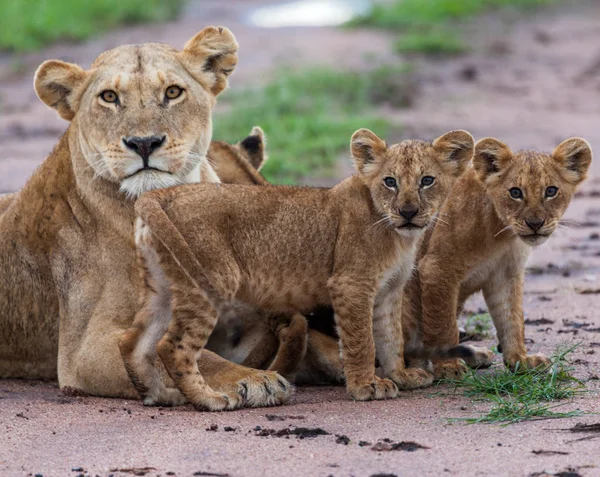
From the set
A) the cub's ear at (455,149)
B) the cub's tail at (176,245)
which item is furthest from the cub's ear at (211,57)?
the cub's ear at (455,149)

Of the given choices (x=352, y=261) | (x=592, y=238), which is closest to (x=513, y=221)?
(x=352, y=261)

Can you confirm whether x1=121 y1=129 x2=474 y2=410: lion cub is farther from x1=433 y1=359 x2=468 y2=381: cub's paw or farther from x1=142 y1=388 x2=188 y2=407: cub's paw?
x1=433 y1=359 x2=468 y2=381: cub's paw

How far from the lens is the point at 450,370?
6.43 meters

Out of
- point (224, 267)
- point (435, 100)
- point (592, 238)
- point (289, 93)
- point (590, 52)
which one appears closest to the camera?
point (224, 267)

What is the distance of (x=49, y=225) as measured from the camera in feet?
20.9

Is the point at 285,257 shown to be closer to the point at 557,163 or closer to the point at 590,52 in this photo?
the point at 557,163

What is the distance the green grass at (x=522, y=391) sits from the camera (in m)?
5.43

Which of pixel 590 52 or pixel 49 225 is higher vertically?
pixel 590 52

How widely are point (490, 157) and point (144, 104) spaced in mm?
1733

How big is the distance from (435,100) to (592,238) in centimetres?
572

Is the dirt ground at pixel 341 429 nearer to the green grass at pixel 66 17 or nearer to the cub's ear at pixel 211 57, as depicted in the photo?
the cub's ear at pixel 211 57

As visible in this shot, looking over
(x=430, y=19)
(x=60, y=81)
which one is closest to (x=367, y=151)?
(x=60, y=81)

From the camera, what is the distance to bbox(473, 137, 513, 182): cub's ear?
250 inches

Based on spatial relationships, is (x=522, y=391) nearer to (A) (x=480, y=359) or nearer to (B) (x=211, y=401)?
(A) (x=480, y=359)
